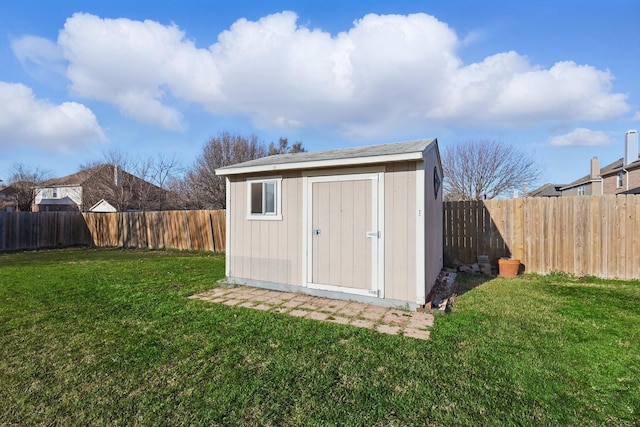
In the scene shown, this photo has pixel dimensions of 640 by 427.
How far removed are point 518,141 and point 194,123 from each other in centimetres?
1739

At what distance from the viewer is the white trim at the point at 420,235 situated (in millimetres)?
4250

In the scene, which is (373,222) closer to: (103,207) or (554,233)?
(554,233)

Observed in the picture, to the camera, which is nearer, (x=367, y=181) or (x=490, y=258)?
(x=367, y=181)

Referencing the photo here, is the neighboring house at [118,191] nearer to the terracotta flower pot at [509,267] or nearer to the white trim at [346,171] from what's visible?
the white trim at [346,171]

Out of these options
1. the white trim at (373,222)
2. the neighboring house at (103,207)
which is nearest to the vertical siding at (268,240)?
the white trim at (373,222)

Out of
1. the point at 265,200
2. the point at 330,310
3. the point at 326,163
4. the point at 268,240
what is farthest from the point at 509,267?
the point at 265,200

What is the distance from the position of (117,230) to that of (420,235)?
14.7m

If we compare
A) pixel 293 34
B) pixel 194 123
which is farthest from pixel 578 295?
pixel 194 123

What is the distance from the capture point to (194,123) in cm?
1353

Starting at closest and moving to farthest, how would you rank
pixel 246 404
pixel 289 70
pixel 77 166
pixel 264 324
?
pixel 246 404 → pixel 264 324 → pixel 289 70 → pixel 77 166

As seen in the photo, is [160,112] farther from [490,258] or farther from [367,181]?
[490,258]

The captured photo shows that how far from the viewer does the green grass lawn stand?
2033 mm

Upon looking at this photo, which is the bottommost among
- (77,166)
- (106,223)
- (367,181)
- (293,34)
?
(106,223)

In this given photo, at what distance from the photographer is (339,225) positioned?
4.85 meters
